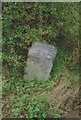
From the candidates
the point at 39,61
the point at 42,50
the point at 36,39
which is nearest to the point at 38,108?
the point at 39,61

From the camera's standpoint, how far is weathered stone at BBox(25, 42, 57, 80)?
16.0ft

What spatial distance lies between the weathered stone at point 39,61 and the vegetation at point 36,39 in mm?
99

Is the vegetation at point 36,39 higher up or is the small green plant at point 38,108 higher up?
the vegetation at point 36,39

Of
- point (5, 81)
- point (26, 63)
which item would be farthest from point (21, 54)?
point (5, 81)

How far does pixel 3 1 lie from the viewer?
504 centimetres

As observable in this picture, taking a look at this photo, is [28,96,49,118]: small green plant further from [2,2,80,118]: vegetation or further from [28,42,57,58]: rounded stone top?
[28,42,57,58]: rounded stone top

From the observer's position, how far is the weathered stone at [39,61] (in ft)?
16.0

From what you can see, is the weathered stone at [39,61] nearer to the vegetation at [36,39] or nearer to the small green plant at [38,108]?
the vegetation at [36,39]

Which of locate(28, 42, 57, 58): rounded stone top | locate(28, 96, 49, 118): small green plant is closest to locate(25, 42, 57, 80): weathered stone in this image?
locate(28, 42, 57, 58): rounded stone top

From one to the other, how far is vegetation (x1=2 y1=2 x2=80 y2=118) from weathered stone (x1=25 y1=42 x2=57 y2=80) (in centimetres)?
10

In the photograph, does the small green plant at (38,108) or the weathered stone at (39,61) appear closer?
the small green plant at (38,108)

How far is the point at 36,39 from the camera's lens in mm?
5043

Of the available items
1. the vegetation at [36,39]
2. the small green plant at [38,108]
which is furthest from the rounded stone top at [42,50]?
the small green plant at [38,108]

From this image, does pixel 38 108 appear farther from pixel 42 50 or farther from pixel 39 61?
pixel 42 50
